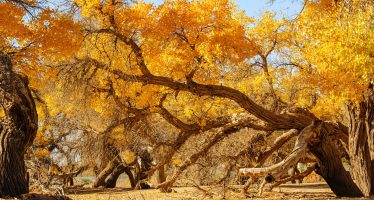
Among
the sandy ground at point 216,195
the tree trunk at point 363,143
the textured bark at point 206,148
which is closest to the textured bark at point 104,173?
the sandy ground at point 216,195

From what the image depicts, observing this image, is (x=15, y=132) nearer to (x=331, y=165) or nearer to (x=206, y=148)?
(x=206, y=148)

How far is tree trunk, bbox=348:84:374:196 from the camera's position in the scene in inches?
436

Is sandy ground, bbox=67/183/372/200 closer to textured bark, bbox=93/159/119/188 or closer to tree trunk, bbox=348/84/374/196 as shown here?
tree trunk, bbox=348/84/374/196

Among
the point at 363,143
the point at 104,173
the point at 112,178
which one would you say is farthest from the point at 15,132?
the point at 112,178

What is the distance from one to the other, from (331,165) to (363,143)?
1.22 m

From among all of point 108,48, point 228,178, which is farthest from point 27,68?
point 228,178

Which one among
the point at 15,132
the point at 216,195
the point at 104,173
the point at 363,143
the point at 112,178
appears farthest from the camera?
the point at 112,178

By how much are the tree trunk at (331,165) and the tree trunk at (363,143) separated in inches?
29.9

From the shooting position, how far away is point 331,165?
1070 cm

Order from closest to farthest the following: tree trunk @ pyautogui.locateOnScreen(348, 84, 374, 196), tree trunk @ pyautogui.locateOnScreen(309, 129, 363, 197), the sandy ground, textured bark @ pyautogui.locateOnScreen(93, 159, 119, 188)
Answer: tree trunk @ pyautogui.locateOnScreen(309, 129, 363, 197) < the sandy ground < tree trunk @ pyautogui.locateOnScreen(348, 84, 374, 196) < textured bark @ pyautogui.locateOnScreen(93, 159, 119, 188)

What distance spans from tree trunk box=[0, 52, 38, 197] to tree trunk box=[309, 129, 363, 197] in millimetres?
6669

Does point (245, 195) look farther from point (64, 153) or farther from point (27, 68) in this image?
point (64, 153)

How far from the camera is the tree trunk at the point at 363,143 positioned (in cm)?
1108

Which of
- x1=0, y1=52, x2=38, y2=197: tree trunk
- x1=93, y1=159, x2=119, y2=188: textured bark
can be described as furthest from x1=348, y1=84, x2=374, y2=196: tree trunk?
x1=93, y1=159, x2=119, y2=188: textured bark
